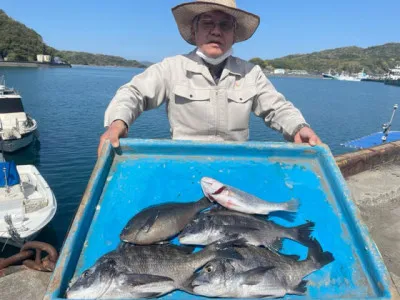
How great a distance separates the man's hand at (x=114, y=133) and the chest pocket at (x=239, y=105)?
1.13 m

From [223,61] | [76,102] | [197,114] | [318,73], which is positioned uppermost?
[318,73]

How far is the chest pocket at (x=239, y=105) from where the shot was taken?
10.8ft

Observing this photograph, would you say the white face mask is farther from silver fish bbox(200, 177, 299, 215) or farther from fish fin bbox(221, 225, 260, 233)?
fish fin bbox(221, 225, 260, 233)

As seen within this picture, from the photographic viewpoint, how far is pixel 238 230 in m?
2.07

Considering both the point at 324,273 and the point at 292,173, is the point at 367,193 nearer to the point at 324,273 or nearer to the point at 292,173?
the point at 292,173

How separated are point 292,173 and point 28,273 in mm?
3036

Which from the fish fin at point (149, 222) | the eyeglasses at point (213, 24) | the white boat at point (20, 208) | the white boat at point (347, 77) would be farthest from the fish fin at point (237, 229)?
the white boat at point (347, 77)

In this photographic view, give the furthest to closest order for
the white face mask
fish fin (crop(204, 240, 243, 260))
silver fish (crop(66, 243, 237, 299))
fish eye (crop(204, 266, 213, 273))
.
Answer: the white face mask < fish fin (crop(204, 240, 243, 260)) < fish eye (crop(204, 266, 213, 273)) < silver fish (crop(66, 243, 237, 299))

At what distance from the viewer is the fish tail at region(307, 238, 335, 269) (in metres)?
1.90

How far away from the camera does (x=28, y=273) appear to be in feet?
11.3

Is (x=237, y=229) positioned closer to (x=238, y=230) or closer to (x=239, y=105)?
(x=238, y=230)

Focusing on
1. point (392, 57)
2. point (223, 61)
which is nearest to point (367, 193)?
point (223, 61)

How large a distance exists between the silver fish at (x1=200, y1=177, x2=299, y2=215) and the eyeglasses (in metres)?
1.67

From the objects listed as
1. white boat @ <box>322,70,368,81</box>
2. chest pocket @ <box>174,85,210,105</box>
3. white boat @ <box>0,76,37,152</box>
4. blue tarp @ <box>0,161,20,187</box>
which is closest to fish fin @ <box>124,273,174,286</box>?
chest pocket @ <box>174,85,210,105</box>
